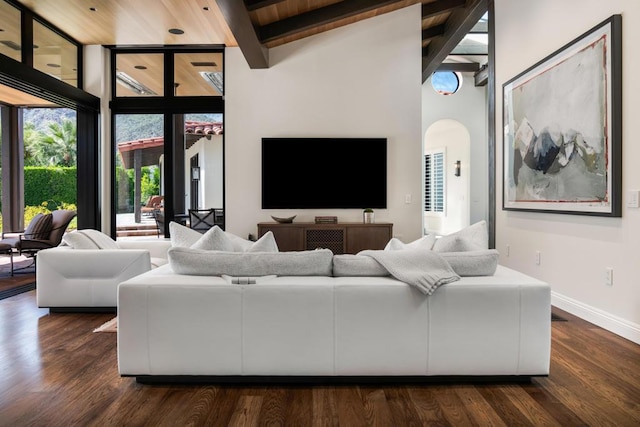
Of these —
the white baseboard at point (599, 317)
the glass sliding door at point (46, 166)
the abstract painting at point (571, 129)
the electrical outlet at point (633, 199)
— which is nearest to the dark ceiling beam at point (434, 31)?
the abstract painting at point (571, 129)

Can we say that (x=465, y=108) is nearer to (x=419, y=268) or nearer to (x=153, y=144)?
(x=153, y=144)

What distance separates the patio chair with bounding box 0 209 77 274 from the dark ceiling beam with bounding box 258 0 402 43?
379cm

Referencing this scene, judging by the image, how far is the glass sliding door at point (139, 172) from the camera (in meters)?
6.85

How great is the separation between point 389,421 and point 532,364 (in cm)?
90

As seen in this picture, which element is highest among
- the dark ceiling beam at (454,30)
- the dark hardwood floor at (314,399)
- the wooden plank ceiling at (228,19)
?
the dark ceiling beam at (454,30)

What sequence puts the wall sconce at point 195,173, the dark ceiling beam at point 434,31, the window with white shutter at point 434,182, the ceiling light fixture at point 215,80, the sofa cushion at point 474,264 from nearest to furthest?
the sofa cushion at point 474,264 → the ceiling light fixture at point 215,80 → the wall sconce at point 195,173 → the dark ceiling beam at point 434,31 → the window with white shutter at point 434,182

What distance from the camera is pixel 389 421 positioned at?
6.70ft

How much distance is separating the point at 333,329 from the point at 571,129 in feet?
9.29

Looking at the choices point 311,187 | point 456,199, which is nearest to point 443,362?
point 311,187

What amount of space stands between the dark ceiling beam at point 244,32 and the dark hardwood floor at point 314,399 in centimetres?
321

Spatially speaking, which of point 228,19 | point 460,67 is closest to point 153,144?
point 228,19

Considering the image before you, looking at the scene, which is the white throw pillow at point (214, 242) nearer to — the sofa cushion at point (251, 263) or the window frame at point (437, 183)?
the sofa cushion at point (251, 263)

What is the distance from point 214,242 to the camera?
280 centimetres

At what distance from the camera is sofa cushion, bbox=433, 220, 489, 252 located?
2.72 metres
